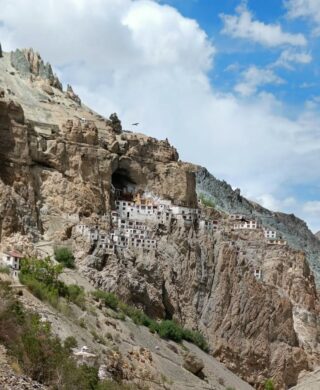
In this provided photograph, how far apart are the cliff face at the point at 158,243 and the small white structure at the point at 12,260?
383cm

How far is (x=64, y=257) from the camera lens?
51844 millimetres

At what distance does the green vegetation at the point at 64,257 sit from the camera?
51.7 meters

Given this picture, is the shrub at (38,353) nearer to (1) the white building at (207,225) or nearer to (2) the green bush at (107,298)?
(2) the green bush at (107,298)

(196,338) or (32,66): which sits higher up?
(32,66)

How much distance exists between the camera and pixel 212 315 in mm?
60344

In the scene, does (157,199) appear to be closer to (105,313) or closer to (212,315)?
(212,315)

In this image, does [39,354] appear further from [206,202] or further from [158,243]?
[206,202]

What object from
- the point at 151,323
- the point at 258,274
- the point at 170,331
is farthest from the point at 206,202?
the point at 151,323

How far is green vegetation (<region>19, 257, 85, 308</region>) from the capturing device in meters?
42.7

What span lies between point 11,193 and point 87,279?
24.8 ft

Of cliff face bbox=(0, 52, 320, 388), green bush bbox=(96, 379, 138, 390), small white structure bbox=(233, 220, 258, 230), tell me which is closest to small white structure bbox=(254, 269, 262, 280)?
cliff face bbox=(0, 52, 320, 388)

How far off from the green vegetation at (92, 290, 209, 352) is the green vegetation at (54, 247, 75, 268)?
116 inches

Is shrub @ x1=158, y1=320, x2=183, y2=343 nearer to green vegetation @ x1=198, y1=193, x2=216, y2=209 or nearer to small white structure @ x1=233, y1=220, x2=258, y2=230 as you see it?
small white structure @ x1=233, y1=220, x2=258, y2=230

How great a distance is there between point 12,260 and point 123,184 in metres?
22.4
